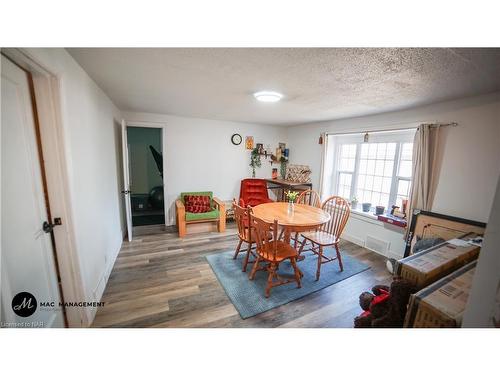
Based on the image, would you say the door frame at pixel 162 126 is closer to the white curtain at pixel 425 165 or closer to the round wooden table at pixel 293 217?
the round wooden table at pixel 293 217

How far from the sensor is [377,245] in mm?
3035

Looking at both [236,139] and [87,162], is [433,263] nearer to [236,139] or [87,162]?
[87,162]

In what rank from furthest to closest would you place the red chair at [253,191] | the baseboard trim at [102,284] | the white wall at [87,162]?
the red chair at [253,191]
the baseboard trim at [102,284]
the white wall at [87,162]

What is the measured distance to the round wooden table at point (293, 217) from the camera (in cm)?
214

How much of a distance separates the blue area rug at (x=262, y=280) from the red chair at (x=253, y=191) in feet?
4.96

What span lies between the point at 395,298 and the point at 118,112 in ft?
13.7

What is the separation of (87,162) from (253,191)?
3.02 meters

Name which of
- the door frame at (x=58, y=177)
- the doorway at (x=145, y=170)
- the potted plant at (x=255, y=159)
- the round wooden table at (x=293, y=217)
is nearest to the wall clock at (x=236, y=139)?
the potted plant at (x=255, y=159)

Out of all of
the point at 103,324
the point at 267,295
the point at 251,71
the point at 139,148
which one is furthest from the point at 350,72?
the point at 139,148

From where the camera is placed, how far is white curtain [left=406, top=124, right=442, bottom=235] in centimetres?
238

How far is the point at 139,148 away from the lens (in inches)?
196

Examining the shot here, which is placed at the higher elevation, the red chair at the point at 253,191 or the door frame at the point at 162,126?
the door frame at the point at 162,126

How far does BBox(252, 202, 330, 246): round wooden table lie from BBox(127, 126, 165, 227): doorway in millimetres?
3166
